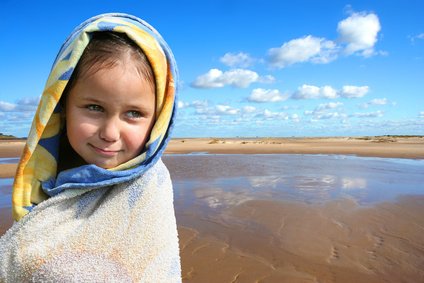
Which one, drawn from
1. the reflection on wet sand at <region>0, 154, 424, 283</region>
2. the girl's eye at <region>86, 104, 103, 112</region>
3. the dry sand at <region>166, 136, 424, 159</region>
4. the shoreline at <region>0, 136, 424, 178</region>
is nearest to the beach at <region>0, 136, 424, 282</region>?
the reflection on wet sand at <region>0, 154, 424, 283</region>

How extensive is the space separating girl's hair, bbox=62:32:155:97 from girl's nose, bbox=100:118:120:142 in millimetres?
208

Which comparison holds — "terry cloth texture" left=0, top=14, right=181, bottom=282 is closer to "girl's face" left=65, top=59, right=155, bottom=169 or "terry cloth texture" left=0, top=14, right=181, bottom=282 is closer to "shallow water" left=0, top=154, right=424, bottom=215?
"girl's face" left=65, top=59, right=155, bottom=169

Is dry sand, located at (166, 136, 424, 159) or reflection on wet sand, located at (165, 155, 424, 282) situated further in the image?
dry sand, located at (166, 136, 424, 159)

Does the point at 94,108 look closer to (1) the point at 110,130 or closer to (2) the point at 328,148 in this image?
(1) the point at 110,130

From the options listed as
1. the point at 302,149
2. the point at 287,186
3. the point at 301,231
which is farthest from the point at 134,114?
the point at 302,149

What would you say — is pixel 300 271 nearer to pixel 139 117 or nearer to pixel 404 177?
pixel 139 117

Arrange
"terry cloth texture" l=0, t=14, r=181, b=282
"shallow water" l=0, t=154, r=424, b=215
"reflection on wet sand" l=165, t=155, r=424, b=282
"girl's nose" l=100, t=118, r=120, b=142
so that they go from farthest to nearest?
"shallow water" l=0, t=154, r=424, b=215 → "reflection on wet sand" l=165, t=155, r=424, b=282 → "girl's nose" l=100, t=118, r=120, b=142 → "terry cloth texture" l=0, t=14, r=181, b=282

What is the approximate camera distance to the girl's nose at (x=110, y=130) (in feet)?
4.33

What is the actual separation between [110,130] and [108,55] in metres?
0.31

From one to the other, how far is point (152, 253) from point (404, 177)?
10.3 meters

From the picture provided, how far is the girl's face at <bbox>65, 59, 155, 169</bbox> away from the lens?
1.31 metres

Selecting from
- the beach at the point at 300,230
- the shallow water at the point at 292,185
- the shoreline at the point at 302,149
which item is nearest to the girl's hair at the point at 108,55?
the beach at the point at 300,230

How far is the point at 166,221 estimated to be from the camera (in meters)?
1.37

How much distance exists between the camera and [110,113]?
133 cm
